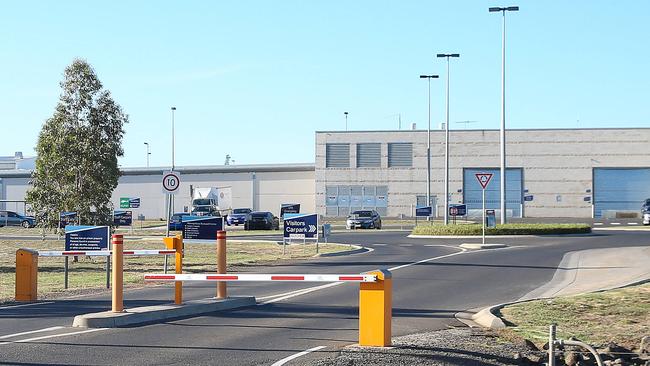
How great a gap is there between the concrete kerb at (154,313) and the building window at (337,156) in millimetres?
73548

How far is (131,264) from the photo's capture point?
3030cm

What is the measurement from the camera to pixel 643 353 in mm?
12016

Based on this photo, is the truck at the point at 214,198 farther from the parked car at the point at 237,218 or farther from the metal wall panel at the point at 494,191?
the metal wall panel at the point at 494,191

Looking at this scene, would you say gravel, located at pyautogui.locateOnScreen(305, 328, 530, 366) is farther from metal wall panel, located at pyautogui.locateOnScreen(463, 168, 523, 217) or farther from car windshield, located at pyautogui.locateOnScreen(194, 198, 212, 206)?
metal wall panel, located at pyautogui.locateOnScreen(463, 168, 523, 217)

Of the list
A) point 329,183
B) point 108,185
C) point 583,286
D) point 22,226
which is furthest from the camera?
point 329,183

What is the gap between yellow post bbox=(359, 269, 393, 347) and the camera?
11.2m

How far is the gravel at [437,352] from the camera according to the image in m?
10.4

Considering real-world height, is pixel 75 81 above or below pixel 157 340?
above

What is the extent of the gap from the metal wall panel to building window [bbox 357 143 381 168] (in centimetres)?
887

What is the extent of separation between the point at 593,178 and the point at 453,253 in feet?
175

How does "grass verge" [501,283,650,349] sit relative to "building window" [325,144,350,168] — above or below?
below

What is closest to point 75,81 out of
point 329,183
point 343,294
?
point 343,294

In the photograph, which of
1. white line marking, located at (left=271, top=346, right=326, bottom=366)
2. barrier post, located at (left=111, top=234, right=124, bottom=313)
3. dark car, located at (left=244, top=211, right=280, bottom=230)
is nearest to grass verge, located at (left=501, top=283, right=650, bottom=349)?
white line marking, located at (left=271, top=346, right=326, bottom=366)

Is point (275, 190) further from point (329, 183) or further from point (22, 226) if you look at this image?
point (22, 226)
